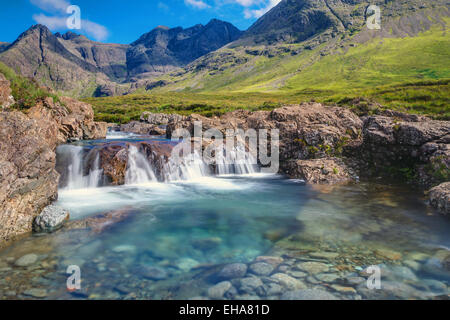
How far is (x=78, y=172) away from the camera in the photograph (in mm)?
15500

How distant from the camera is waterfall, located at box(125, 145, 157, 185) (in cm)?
1666

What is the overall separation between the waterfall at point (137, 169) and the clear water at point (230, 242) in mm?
2200

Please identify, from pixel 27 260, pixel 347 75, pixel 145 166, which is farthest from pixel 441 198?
pixel 347 75

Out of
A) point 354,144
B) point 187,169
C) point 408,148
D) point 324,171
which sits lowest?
point 324,171

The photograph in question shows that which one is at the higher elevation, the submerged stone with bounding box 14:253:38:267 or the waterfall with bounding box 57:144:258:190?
the waterfall with bounding box 57:144:258:190

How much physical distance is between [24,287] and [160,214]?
19.9ft

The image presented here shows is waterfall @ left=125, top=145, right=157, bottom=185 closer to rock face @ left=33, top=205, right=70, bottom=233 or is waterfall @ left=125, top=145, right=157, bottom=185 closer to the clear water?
the clear water

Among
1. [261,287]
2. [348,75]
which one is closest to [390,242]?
[261,287]

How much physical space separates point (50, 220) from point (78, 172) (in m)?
7.51

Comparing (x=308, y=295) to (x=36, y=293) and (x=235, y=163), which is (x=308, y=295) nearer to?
(x=36, y=293)

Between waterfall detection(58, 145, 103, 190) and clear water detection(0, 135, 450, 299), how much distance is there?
2.81 feet

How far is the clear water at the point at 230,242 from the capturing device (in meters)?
5.77

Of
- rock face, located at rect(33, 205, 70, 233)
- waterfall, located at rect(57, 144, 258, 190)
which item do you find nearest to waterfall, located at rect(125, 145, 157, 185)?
waterfall, located at rect(57, 144, 258, 190)
